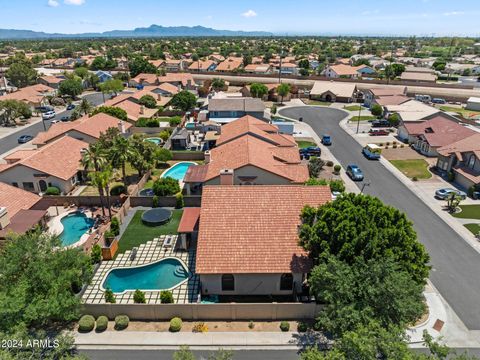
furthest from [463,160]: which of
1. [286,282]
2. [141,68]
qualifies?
[141,68]

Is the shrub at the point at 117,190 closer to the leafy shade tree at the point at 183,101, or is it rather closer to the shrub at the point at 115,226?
the shrub at the point at 115,226

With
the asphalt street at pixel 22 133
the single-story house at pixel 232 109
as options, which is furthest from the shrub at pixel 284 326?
the asphalt street at pixel 22 133

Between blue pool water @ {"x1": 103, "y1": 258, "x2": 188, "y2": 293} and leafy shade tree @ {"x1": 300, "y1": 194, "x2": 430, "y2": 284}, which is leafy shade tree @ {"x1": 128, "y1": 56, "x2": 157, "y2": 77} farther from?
leafy shade tree @ {"x1": 300, "y1": 194, "x2": 430, "y2": 284}

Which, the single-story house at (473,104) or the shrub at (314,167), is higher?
the single-story house at (473,104)

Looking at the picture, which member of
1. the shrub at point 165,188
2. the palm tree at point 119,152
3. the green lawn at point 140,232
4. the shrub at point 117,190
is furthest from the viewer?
the shrub at point 117,190

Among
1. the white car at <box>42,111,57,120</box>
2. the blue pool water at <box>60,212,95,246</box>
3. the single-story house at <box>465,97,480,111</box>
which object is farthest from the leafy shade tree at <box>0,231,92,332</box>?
the single-story house at <box>465,97,480,111</box>

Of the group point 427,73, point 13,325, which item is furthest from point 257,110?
point 427,73

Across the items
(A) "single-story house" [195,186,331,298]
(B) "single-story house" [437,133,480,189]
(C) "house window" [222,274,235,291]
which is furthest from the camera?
(B) "single-story house" [437,133,480,189]
